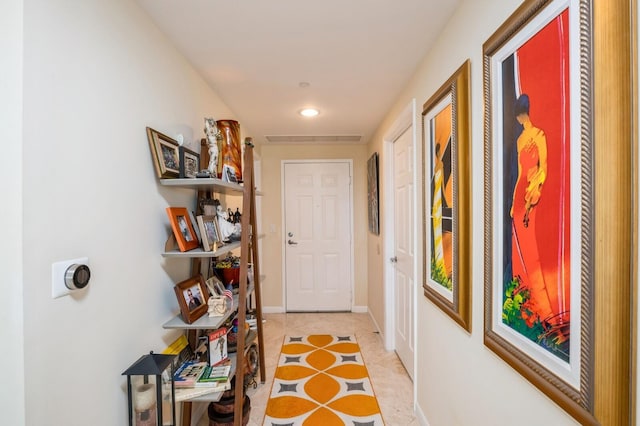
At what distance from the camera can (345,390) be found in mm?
2359

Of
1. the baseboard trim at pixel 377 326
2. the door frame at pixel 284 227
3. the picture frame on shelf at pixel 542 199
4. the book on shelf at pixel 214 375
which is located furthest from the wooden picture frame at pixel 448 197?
the door frame at pixel 284 227

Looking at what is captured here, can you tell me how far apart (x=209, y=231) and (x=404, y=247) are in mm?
1644

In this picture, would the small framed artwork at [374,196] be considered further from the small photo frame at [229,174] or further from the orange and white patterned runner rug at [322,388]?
the small photo frame at [229,174]

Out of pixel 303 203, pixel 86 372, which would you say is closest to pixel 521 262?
pixel 86 372

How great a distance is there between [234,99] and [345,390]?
245cm

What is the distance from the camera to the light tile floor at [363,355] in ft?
6.93

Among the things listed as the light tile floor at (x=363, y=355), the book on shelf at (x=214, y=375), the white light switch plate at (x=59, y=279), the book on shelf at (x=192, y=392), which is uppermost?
the white light switch plate at (x=59, y=279)

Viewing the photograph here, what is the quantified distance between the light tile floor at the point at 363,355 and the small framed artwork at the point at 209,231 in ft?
4.07

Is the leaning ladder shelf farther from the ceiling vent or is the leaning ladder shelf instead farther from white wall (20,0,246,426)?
the ceiling vent

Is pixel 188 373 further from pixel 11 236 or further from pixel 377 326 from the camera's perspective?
pixel 377 326

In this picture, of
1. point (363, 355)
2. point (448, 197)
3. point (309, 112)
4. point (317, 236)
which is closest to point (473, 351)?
point (448, 197)

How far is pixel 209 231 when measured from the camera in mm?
1750

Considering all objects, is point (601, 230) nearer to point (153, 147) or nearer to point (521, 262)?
point (521, 262)

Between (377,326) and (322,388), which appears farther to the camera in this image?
(377,326)
